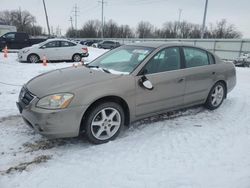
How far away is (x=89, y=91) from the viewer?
3.69 m

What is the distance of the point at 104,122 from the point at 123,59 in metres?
1.41

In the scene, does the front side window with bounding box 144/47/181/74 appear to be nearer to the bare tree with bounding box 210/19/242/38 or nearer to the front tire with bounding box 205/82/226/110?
the front tire with bounding box 205/82/226/110

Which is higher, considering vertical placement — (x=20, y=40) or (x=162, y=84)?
(x=162, y=84)

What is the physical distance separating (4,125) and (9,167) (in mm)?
1514

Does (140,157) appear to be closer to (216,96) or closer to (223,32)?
(216,96)

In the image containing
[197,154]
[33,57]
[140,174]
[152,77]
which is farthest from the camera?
[33,57]

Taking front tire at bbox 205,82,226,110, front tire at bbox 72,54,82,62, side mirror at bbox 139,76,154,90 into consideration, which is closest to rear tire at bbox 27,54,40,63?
front tire at bbox 72,54,82,62

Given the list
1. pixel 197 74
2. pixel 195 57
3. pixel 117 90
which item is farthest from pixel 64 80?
pixel 195 57

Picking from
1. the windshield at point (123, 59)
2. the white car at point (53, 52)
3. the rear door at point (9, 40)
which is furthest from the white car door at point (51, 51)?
the windshield at point (123, 59)

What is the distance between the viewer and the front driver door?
427 cm

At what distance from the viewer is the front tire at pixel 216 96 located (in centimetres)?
556

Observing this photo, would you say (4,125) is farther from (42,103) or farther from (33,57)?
(33,57)

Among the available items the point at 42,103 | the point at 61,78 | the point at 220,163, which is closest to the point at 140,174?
the point at 220,163

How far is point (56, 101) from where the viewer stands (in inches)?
139
